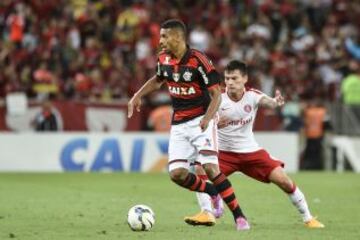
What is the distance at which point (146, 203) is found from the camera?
1417 centimetres

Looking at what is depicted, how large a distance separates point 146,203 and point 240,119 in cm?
346

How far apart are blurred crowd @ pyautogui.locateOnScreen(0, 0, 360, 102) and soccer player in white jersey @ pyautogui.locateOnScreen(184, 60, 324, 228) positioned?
12.6 m

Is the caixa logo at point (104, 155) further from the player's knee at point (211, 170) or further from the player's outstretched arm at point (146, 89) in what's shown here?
the player's knee at point (211, 170)

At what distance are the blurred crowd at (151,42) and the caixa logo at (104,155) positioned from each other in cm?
186

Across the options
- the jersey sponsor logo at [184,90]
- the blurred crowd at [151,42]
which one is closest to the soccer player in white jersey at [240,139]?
the jersey sponsor logo at [184,90]

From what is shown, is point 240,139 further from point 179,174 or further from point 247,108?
point 179,174

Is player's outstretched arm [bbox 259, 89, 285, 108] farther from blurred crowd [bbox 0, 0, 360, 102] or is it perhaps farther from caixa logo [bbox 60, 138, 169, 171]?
blurred crowd [bbox 0, 0, 360, 102]

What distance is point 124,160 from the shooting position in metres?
22.5

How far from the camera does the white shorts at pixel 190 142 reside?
34.4 feet

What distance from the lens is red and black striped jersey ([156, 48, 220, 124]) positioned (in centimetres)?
1039

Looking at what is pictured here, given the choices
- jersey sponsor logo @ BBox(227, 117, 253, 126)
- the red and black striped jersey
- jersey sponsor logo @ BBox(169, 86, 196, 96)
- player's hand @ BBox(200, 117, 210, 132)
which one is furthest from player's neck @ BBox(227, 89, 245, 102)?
player's hand @ BBox(200, 117, 210, 132)

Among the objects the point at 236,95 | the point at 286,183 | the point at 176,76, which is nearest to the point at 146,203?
the point at 236,95

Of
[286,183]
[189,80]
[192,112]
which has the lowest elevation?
[286,183]

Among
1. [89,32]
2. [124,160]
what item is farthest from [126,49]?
[124,160]
